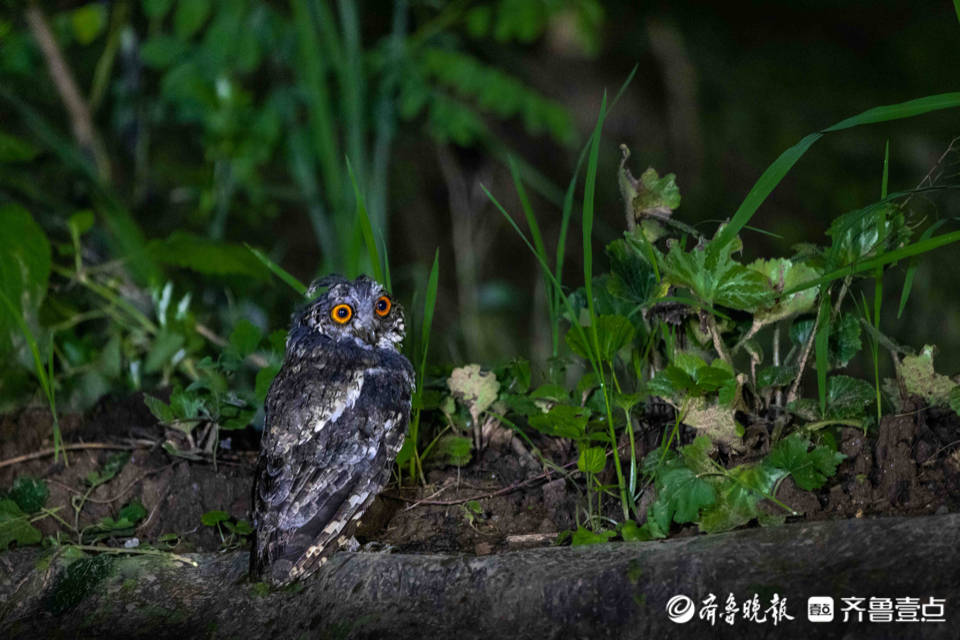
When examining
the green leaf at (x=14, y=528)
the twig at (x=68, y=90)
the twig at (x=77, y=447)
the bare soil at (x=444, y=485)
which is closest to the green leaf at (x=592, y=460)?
the bare soil at (x=444, y=485)

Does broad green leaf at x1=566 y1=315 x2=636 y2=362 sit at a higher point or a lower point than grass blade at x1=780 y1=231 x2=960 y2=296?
lower

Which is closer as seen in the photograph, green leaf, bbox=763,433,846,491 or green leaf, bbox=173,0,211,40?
green leaf, bbox=763,433,846,491

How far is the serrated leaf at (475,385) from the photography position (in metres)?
2.63

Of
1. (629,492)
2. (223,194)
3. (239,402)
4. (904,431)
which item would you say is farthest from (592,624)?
(223,194)

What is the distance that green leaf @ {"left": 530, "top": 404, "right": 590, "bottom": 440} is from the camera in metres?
2.32

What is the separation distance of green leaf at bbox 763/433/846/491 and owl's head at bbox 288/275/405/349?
107 cm

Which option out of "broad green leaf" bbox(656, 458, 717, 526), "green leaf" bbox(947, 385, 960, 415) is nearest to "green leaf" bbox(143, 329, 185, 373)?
"broad green leaf" bbox(656, 458, 717, 526)

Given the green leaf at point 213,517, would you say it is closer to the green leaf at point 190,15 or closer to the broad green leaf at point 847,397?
the broad green leaf at point 847,397

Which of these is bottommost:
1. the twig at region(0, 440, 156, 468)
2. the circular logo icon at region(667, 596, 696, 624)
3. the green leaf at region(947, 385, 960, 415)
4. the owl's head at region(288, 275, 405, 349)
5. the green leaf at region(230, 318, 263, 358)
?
the circular logo icon at region(667, 596, 696, 624)

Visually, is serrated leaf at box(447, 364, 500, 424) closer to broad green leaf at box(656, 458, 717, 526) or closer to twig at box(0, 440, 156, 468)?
broad green leaf at box(656, 458, 717, 526)

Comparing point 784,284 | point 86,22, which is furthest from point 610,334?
point 86,22

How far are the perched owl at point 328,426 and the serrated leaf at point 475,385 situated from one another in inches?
5.7

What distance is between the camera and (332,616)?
2.03 metres

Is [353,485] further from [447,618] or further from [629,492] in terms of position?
[629,492]
